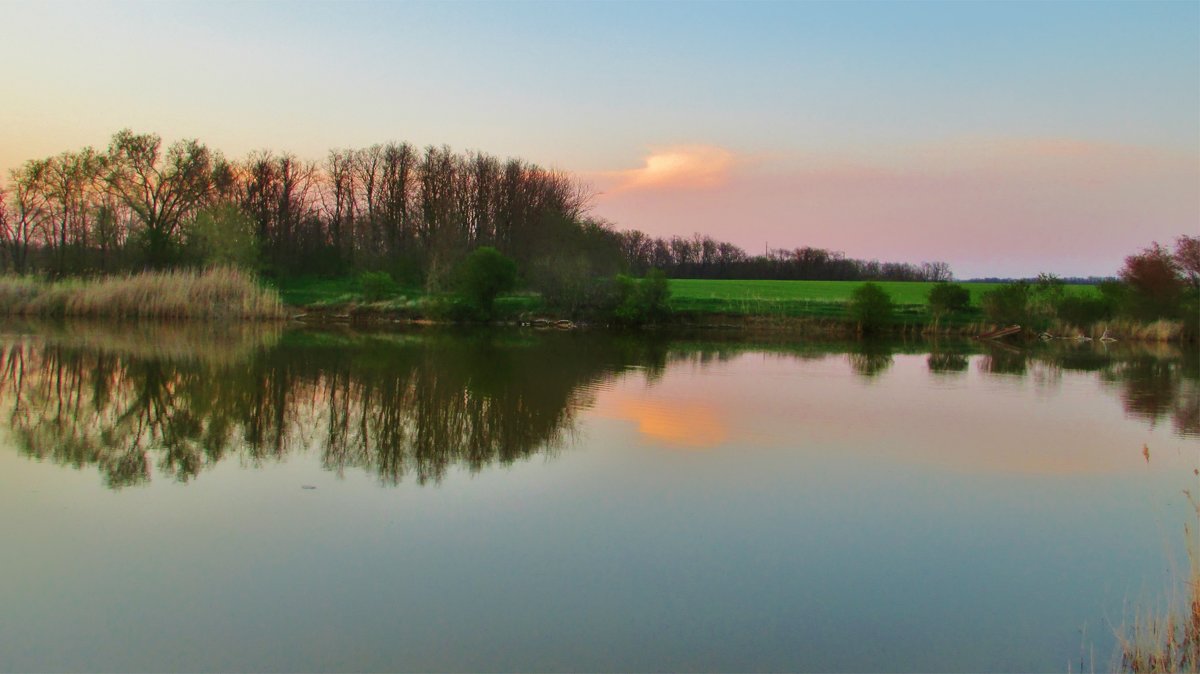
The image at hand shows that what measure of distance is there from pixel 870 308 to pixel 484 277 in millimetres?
16598

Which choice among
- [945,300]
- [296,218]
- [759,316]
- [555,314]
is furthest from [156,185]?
[945,300]

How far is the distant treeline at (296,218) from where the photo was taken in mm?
39656

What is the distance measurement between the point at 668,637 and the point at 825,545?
2.23m

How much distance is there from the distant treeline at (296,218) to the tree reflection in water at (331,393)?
1539cm

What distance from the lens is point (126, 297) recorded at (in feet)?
103

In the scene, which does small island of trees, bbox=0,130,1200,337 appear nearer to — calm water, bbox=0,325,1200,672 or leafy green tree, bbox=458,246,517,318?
leafy green tree, bbox=458,246,517,318

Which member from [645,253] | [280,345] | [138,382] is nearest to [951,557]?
[138,382]

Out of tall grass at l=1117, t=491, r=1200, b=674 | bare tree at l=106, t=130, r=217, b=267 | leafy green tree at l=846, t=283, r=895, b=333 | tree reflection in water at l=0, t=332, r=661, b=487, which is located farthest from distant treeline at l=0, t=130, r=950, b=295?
tall grass at l=1117, t=491, r=1200, b=674

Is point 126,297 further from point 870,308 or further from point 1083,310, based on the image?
point 1083,310

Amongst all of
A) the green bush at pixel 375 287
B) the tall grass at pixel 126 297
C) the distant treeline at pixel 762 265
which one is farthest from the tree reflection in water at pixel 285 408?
the distant treeline at pixel 762 265

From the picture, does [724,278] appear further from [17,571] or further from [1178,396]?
[17,571]

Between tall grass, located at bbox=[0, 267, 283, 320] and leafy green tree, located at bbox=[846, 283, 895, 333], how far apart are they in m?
25.6

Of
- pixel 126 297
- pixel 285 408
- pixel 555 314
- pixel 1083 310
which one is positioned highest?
pixel 1083 310

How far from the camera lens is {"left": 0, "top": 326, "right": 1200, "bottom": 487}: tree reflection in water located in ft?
30.7
